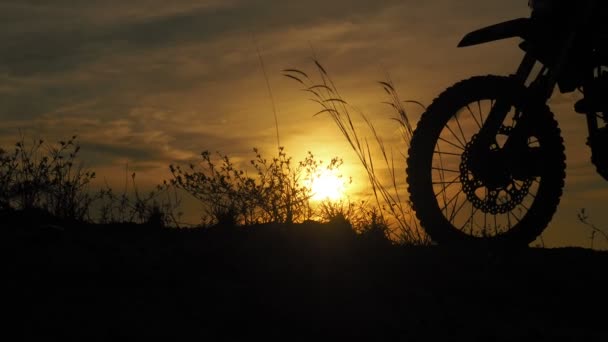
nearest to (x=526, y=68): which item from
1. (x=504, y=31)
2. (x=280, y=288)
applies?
(x=504, y=31)

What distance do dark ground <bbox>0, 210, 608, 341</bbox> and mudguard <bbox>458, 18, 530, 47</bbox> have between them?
174cm

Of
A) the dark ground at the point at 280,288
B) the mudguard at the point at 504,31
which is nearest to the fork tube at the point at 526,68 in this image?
the mudguard at the point at 504,31

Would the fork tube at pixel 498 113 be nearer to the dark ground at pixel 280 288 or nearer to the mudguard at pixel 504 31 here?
the mudguard at pixel 504 31


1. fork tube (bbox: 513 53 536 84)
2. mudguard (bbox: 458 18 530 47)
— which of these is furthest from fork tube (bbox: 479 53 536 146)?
mudguard (bbox: 458 18 530 47)

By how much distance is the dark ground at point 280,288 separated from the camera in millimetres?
2867

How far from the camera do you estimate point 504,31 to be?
18.1ft

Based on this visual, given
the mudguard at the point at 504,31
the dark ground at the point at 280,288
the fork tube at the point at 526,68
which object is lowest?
the dark ground at the point at 280,288

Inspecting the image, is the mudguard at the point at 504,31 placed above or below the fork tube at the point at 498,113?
above

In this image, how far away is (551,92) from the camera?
5.45m

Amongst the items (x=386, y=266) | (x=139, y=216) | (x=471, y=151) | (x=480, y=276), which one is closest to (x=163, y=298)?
(x=386, y=266)

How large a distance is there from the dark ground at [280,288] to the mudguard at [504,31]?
5.72ft

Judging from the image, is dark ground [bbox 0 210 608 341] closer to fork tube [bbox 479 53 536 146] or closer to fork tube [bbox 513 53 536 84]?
fork tube [bbox 479 53 536 146]

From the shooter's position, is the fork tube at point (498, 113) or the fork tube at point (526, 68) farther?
the fork tube at point (526, 68)

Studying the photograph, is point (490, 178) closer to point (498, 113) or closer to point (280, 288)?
point (498, 113)
